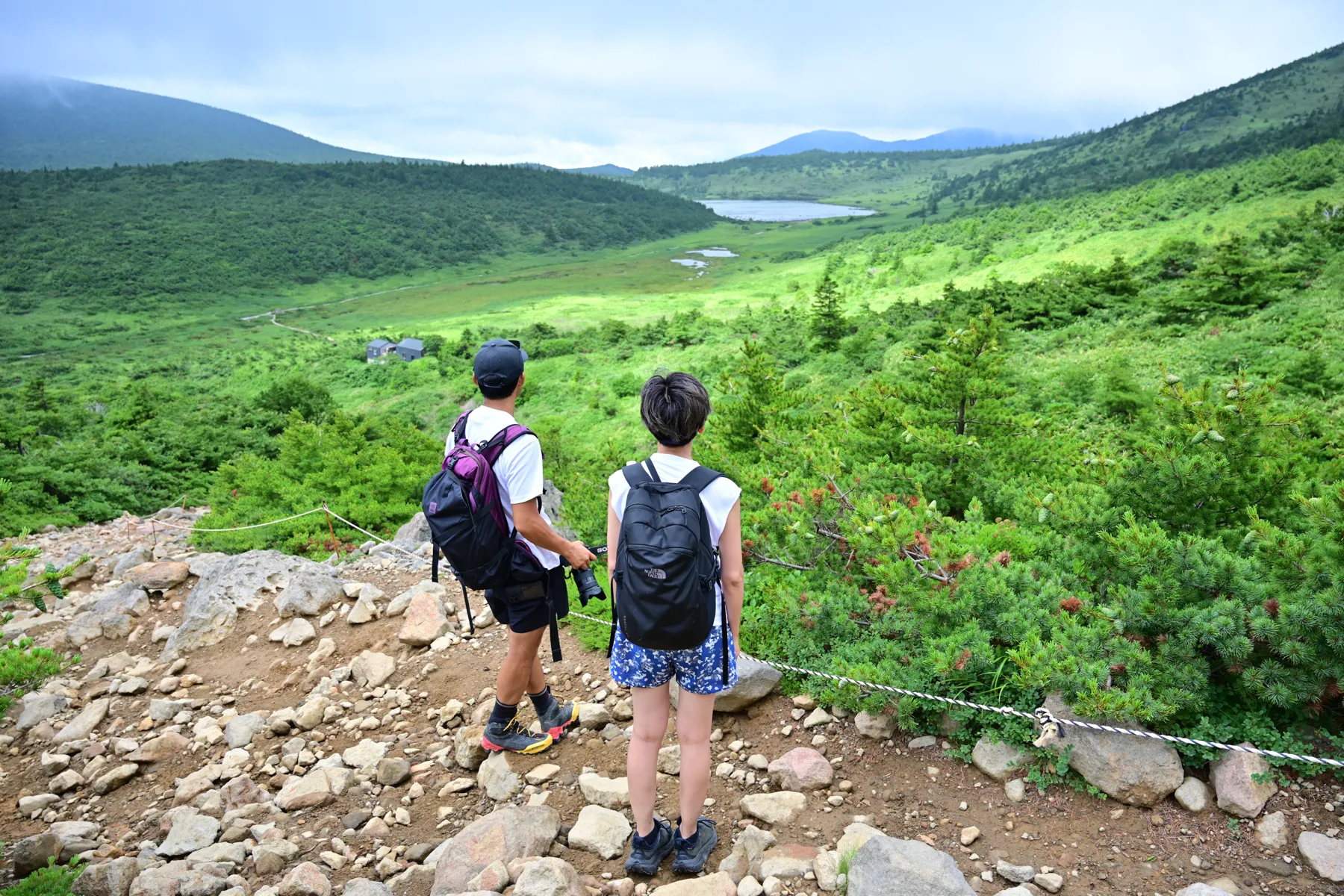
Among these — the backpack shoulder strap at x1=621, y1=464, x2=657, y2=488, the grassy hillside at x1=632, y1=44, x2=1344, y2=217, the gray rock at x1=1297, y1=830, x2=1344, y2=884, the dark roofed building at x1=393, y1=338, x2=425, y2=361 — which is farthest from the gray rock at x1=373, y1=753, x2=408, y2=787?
the grassy hillside at x1=632, y1=44, x2=1344, y2=217

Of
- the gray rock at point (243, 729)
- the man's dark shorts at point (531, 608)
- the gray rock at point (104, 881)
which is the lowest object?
the gray rock at point (243, 729)

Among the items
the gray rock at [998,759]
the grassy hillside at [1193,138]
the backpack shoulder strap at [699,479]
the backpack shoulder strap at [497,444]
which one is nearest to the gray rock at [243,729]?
the backpack shoulder strap at [497,444]

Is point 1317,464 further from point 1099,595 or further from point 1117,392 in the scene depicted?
point 1117,392

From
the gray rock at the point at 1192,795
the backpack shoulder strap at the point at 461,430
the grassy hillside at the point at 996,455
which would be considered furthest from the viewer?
the backpack shoulder strap at the point at 461,430

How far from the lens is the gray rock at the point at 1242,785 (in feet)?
8.97

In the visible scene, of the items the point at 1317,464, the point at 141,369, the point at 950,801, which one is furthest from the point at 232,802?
the point at 141,369

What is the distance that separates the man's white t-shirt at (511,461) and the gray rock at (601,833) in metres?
1.26

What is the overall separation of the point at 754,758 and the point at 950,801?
0.96 meters

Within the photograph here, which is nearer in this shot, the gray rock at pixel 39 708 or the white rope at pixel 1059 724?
the white rope at pixel 1059 724

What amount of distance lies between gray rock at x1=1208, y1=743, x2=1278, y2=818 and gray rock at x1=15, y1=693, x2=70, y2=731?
680 cm

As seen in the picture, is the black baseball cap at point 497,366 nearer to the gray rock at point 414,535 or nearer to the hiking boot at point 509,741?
the hiking boot at point 509,741

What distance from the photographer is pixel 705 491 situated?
8.17 feet

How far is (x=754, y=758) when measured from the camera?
3.65 m

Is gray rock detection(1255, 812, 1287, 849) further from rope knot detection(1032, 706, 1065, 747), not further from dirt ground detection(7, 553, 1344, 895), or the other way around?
rope knot detection(1032, 706, 1065, 747)
